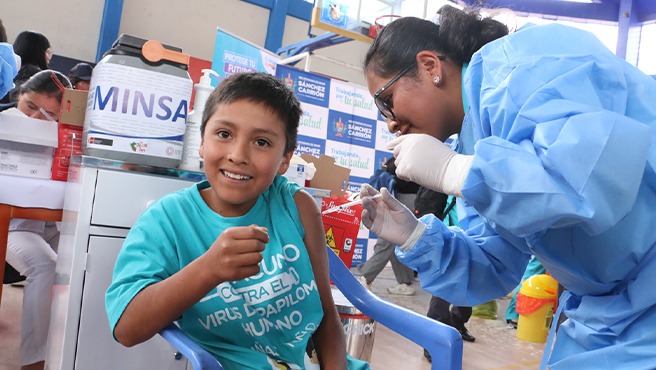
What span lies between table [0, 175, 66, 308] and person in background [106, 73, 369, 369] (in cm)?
68

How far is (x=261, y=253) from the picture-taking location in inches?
43.3

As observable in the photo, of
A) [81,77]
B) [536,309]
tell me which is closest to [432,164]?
[81,77]

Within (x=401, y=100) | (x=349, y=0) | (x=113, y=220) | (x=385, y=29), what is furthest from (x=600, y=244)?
(x=349, y=0)

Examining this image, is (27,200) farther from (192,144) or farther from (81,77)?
(81,77)

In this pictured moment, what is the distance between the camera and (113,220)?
1374 millimetres

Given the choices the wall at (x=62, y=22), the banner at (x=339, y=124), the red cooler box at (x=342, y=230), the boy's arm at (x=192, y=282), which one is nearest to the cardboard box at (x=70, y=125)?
the boy's arm at (x=192, y=282)

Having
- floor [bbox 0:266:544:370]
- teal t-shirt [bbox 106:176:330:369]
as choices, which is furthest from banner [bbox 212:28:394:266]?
teal t-shirt [bbox 106:176:330:369]

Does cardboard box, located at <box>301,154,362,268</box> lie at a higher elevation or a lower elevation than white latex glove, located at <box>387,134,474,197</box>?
lower

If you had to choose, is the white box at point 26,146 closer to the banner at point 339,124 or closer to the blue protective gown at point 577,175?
the blue protective gown at point 577,175

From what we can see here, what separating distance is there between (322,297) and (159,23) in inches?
304

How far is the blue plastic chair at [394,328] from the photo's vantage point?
958 millimetres

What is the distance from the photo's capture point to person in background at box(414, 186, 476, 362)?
3.16 meters

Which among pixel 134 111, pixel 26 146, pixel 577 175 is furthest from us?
pixel 26 146

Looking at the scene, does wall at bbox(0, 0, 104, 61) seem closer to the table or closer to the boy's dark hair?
the table
